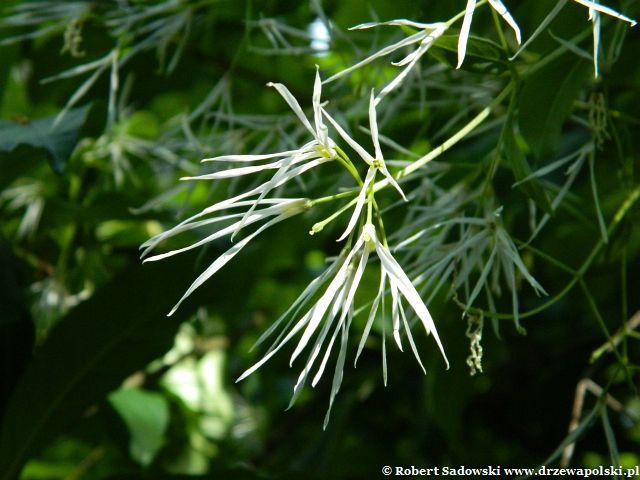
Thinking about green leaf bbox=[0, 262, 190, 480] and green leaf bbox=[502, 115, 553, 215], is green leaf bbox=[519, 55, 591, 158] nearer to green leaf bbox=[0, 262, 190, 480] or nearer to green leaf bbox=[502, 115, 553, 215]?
green leaf bbox=[502, 115, 553, 215]

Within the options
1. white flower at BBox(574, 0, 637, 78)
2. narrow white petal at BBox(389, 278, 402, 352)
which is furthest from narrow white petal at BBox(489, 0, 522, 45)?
narrow white petal at BBox(389, 278, 402, 352)

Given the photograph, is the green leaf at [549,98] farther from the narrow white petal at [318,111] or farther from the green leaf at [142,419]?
the green leaf at [142,419]

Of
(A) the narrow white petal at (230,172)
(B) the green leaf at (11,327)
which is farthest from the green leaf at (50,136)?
(A) the narrow white petal at (230,172)

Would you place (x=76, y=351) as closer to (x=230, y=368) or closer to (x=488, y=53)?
(x=488, y=53)

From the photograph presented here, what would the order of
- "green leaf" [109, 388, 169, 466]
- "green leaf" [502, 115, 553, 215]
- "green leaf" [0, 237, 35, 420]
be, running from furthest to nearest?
"green leaf" [109, 388, 169, 466], "green leaf" [0, 237, 35, 420], "green leaf" [502, 115, 553, 215]

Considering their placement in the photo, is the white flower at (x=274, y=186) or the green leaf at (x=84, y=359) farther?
the green leaf at (x=84, y=359)

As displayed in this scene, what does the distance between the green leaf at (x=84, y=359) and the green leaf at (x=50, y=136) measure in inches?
6.2

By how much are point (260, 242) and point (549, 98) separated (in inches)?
15.8

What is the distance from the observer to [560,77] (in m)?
0.63

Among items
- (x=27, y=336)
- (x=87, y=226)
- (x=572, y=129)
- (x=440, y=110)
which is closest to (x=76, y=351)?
(x=27, y=336)

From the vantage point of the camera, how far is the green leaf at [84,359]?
0.83 metres

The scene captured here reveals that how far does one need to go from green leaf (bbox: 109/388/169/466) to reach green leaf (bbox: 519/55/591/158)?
1.90ft

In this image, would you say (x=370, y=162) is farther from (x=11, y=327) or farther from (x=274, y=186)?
(x=11, y=327)

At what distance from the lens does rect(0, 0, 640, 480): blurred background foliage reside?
2.24 ft
